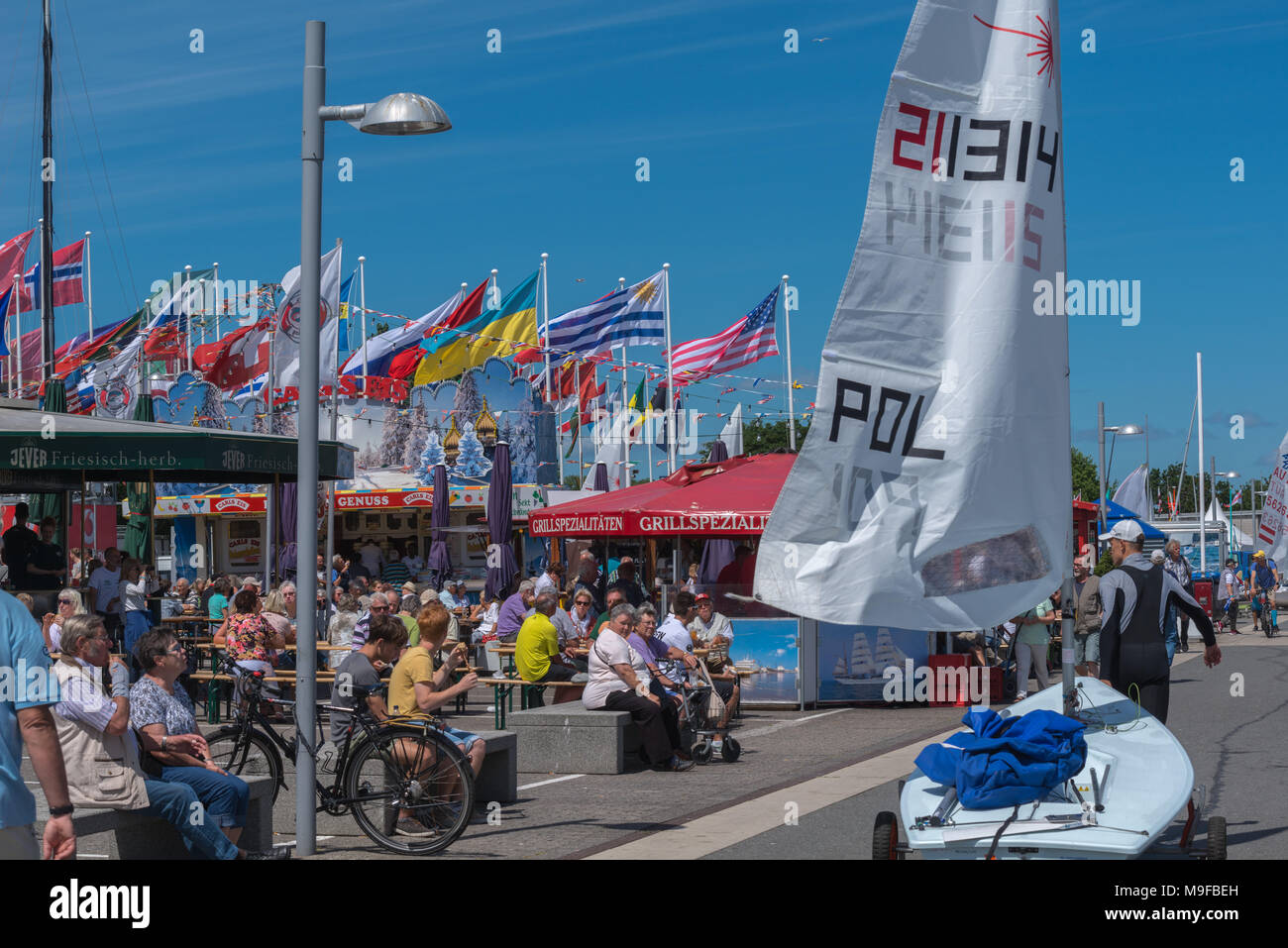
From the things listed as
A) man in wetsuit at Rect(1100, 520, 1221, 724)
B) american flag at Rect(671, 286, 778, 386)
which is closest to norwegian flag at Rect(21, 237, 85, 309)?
american flag at Rect(671, 286, 778, 386)

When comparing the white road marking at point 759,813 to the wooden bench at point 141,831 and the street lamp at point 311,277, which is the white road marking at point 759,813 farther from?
the wooden bench at point 141,831

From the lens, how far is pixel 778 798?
10461 mm

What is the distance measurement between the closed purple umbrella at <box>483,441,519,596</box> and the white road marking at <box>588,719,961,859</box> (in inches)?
559

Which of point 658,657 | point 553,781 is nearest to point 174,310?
point 658,657

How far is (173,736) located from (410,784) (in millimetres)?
1646

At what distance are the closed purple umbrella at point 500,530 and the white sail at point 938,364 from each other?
19.8 m

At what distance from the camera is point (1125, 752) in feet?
21.9

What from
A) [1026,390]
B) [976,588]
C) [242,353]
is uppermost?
[242,353]

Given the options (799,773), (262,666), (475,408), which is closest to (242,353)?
(475,408)

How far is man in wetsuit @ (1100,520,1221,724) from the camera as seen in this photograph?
898cm

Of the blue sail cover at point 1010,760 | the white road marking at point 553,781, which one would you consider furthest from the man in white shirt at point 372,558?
the blue sail cover at point 1010,760
